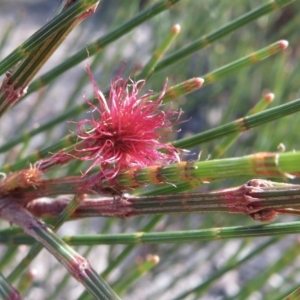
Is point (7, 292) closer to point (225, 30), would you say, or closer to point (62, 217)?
point (62, 217)

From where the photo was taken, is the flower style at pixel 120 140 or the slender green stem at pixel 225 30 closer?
the flower style at pixel 120 140

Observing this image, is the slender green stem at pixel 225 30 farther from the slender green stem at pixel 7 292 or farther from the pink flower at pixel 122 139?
the slender green stem at pixel 7 292

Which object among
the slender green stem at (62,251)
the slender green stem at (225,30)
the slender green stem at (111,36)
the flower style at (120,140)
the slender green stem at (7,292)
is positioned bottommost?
the slender green stem at (7,292)

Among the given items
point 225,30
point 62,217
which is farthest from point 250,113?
point 62,217

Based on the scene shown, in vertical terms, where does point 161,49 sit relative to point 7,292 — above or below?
above

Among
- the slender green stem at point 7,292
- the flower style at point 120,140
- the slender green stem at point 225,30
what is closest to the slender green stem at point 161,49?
the slender green stem at point 225,30

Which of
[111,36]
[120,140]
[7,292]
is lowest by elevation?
[7,292]

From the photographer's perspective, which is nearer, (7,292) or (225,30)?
(7,292)

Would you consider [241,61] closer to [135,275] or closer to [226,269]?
[135,275]

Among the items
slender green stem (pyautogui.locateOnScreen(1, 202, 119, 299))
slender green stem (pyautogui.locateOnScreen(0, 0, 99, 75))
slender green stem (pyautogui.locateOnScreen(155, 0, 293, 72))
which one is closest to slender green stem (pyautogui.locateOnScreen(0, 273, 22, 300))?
slender green stem (pyautogui.locateOnScreen(1, 202, 119, 299))

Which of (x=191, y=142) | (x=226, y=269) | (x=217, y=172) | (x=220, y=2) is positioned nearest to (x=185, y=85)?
(x=191, y=142)

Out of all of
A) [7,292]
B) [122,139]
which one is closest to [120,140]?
[122,139]
